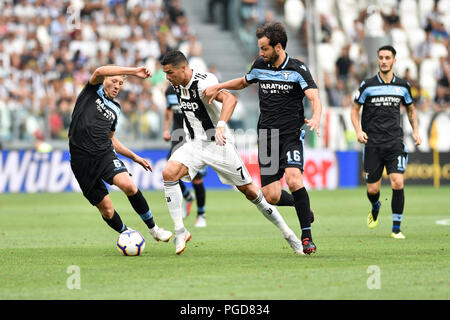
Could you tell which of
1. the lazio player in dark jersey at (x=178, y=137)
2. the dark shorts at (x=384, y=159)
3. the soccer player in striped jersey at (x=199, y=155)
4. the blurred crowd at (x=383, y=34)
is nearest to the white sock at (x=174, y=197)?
the soccer player in striped jersey at (x=199, y=155)

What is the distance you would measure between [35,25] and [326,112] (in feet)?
29.9

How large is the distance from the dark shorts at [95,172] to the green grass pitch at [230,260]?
0.75m

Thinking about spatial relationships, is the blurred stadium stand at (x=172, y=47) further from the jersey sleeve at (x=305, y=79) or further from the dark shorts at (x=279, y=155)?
the jersey sleeve at (x=305, y=79)

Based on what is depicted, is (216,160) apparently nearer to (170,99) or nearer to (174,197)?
(174,197)

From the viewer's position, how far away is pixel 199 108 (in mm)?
10750

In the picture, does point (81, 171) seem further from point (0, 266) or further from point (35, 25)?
point (35, 25)

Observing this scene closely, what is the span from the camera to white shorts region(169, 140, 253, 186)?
10609mm

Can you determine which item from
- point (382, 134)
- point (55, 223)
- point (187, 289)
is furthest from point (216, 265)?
point (55, 223)

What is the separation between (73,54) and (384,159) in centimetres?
1489

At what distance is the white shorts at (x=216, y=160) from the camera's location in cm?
1061

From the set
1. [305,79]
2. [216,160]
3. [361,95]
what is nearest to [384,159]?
[361,95]

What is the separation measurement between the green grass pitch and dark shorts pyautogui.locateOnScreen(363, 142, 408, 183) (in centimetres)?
94

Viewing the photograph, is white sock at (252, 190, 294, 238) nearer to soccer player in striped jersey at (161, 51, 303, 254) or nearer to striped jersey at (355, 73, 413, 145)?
soccer player in striped jersey at (161, 51, 303, 254)
